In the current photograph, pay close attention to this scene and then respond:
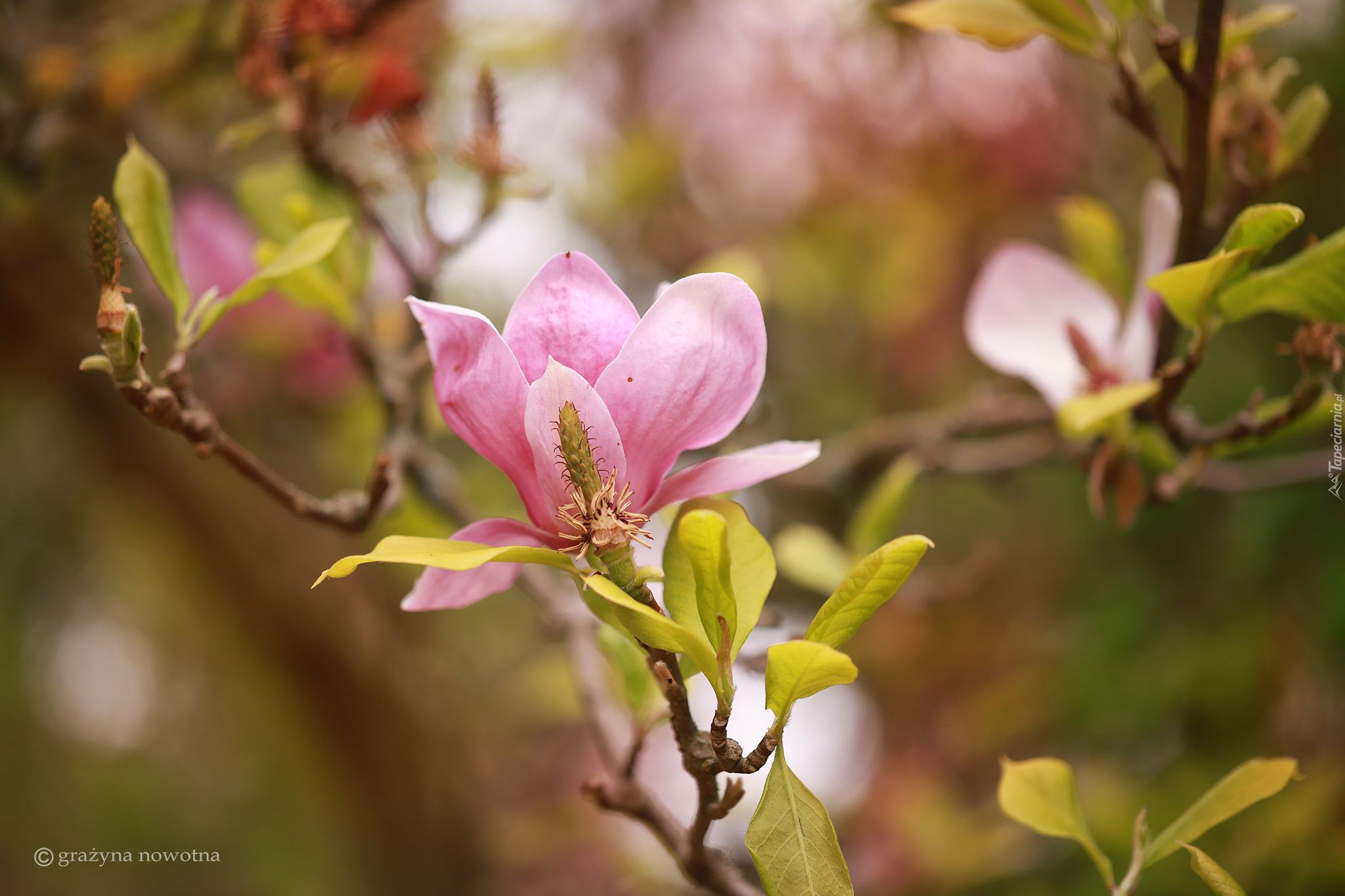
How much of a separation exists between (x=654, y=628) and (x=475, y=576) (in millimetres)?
98

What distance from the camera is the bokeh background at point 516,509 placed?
885 millimetres

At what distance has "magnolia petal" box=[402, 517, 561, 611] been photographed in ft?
1.17

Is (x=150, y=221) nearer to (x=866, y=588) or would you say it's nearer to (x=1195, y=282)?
(x=866, y=588)

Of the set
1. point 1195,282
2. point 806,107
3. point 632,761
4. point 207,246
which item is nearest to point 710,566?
point 632,761

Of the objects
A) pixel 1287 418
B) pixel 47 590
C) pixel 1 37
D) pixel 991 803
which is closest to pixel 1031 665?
pixel 991 803

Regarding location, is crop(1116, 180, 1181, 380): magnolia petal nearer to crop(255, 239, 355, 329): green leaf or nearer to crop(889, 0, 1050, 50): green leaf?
crop(889, 0, 1050, 50): green leaf

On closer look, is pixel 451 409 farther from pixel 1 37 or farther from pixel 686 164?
pixel 686 164

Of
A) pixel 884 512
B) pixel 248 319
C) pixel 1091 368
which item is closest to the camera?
pixel 1091 368

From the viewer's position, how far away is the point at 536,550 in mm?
306

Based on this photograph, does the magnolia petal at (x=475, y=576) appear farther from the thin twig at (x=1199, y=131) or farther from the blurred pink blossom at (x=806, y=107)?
the blurred pink blossom at (x=806, y=107)

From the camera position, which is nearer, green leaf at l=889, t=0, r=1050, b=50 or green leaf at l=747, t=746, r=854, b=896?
green leaf at l=747, t=746, r=854, b=896

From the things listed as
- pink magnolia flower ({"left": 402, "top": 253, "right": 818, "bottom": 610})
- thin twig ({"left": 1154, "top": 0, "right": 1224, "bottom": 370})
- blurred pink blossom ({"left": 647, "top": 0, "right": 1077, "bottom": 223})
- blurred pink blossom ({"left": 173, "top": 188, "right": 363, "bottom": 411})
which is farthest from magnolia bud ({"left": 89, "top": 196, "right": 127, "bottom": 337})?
blurred pink blossom ({"left": 647, "top": 0, "right": 1077, "bottom": 223})

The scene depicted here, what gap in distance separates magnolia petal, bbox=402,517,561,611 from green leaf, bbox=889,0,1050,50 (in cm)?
34

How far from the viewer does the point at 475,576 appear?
36 centimetres
